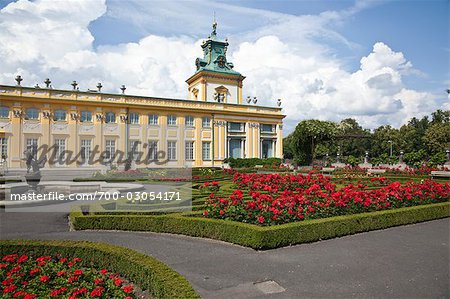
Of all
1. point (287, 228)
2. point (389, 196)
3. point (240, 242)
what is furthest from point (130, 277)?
point (389, 196)

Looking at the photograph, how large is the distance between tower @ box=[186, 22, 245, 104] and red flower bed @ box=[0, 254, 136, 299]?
1636 inches

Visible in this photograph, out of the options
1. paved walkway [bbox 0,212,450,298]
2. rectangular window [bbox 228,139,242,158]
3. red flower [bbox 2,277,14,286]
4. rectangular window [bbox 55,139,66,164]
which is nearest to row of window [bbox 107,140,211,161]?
rectangular window [bbox 228,139,242,158]

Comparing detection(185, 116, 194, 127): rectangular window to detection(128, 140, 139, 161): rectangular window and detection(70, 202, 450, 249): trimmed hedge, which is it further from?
detection(70, 202, 450, 249): trimmed hedge

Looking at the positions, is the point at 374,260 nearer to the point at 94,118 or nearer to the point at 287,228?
the point at 287,228

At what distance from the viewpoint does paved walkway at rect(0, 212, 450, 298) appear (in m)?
5.53

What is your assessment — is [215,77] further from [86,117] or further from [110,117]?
[86,117]

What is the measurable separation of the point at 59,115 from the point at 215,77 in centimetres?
2102

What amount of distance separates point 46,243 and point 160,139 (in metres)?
32.7

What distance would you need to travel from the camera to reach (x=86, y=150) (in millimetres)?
35812

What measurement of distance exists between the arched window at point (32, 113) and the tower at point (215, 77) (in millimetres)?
20012

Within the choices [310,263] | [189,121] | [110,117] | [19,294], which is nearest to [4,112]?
[110,117]

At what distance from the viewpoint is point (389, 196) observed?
36.9ft

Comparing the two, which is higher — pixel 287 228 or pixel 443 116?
pixel 443 116

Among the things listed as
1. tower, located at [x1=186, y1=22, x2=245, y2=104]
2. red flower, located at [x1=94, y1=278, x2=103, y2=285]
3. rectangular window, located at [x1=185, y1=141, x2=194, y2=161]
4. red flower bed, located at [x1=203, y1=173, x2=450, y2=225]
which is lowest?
red flower, located at [x1=94, y1=278, x2=103, y2=285]
